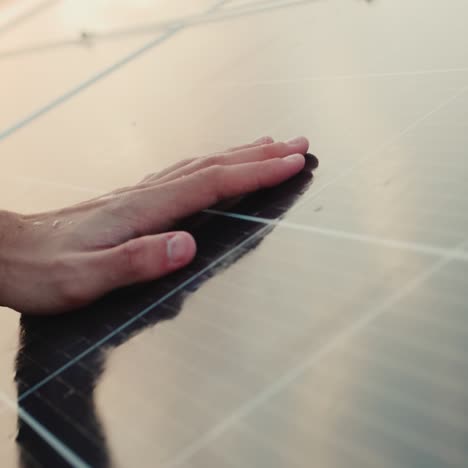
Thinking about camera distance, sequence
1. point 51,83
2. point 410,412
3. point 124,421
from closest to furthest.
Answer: point 410,412 < point 124,421 < point 51,83

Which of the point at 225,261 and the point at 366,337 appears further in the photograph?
the point at 225,261

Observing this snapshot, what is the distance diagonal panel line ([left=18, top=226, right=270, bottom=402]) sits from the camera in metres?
1.64

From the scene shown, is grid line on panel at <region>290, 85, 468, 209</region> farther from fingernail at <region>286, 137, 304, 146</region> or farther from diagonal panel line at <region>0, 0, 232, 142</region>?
diagonal panel line at <region>0, 0, 232, 142</region>

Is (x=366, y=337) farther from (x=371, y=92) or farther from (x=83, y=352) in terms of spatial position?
(x=371, y=92)

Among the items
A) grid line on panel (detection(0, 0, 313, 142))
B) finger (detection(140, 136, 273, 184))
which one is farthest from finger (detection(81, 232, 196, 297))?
grid line on panel (detection(0, 0, 313, 142))

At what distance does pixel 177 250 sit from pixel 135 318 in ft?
→ 0.62

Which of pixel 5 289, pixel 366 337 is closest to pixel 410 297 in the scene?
pixel 366 337

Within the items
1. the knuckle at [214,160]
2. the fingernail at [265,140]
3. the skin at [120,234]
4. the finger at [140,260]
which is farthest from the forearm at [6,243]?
the fingernail at [265,140]

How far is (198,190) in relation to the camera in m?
2.00

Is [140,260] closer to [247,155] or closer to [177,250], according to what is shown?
[177,250]

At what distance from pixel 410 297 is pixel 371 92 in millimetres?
1229

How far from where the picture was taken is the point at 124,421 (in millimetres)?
1382

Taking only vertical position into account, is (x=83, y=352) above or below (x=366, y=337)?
below

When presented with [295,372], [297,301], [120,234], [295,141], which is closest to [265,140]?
[295,141]
